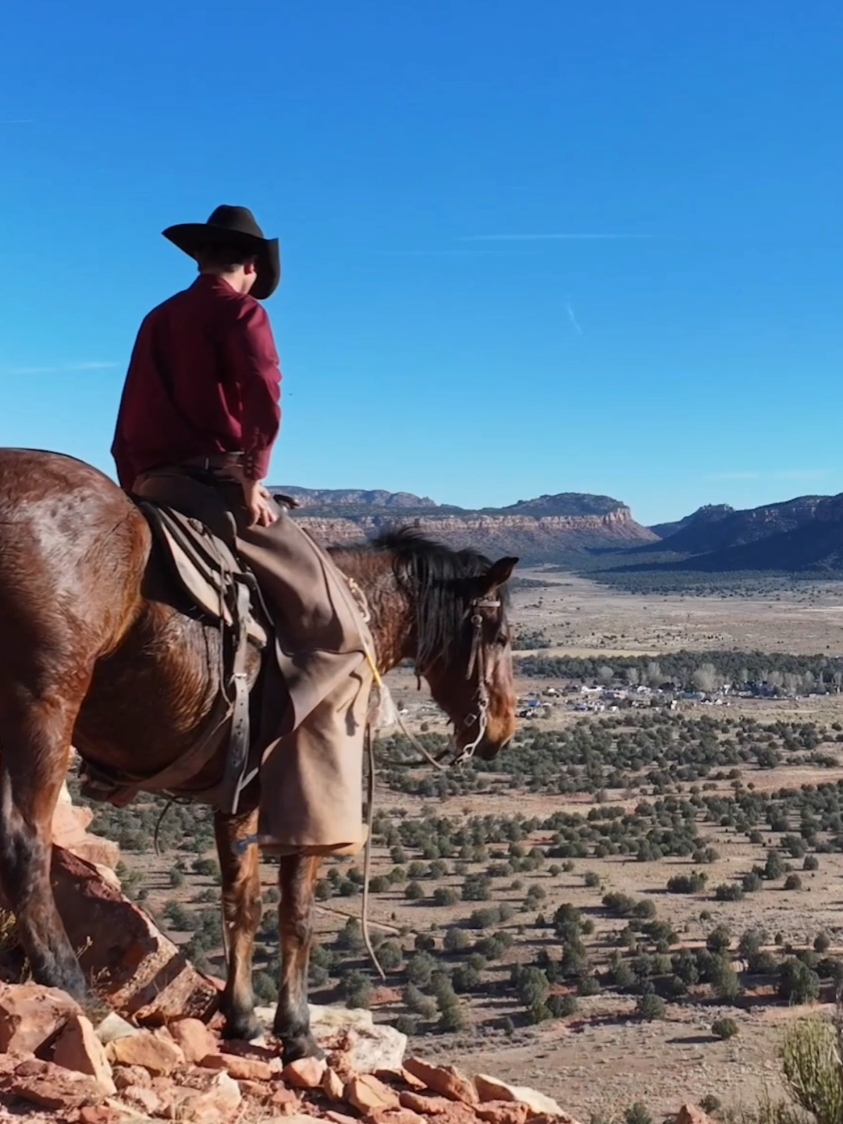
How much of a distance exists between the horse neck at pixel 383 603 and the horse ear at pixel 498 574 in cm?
36

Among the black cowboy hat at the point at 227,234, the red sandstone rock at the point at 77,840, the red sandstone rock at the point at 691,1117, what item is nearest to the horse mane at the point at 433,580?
the black cowboy hat at the point at 227,234

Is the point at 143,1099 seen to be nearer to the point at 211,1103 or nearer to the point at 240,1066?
the point at 211,1103

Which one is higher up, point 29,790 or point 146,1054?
point 29,790

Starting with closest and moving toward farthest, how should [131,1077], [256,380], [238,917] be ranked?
[131,1077]
[256,380]
[238,917]

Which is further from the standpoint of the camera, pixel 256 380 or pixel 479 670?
pixel 479 670

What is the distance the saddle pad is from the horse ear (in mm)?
1350

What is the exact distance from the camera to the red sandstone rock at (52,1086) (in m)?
3.15

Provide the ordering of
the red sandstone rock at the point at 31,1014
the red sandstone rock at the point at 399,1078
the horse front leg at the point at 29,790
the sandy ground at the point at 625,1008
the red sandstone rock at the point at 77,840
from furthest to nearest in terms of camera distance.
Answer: the sandy ground at the point at 625,1008
the red sandstone rock at the point at 77,840
the red sandstone rock at the point at 399,1078
the red sandstone rock at the point at 31,1014
the horse front leg at the point at 29,790

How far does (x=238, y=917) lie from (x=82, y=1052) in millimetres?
1507

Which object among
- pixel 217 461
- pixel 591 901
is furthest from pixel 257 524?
pixel 591 901

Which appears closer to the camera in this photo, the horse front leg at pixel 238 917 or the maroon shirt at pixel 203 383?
the maroon shirt at pixel 203 383

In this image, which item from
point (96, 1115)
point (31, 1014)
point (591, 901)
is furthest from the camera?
point (591, 901)

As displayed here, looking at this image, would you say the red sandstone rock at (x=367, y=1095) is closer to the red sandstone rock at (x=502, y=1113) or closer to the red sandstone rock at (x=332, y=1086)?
the red sandstone rock at (x=332, y=1086)

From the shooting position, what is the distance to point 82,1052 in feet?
11.1
